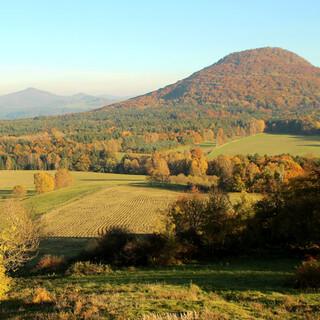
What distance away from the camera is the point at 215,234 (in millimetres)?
37188

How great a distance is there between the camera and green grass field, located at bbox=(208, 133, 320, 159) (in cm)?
12825

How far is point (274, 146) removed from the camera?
140875 millimetres

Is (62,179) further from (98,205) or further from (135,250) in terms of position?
(135,250)

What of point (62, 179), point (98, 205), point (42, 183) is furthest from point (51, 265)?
point (62, 179)

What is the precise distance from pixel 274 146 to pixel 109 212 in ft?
284

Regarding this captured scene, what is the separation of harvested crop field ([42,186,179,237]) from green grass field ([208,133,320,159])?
4789 cm

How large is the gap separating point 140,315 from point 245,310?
4.20 meters

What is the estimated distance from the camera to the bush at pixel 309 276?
20672 mm

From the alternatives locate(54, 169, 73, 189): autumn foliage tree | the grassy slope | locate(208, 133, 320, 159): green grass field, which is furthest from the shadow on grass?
locate(208, 133, 320, 159): green grass field

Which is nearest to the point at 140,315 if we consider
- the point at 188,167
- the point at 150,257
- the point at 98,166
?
the point at 150,257

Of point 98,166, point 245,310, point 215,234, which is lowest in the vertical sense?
point 98,166

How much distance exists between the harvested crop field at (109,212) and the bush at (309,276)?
2897cm

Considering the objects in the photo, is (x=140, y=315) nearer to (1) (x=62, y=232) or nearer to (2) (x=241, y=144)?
(1) (x=62, y=232)

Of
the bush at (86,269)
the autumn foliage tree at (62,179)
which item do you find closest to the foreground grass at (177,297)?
the bush at (86,269)
